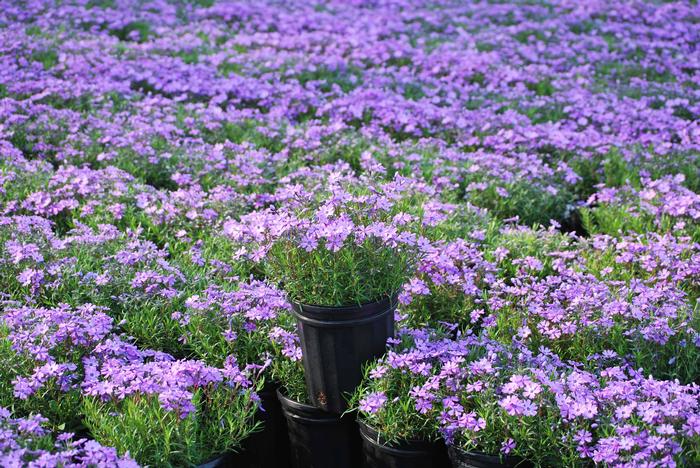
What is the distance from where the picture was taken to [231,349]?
146 inches

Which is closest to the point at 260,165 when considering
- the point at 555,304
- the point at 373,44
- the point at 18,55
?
the point at 555,304

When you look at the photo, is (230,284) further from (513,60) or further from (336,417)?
(513,60)

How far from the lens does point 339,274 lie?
315 cm

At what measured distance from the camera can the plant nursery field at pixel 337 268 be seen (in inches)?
119

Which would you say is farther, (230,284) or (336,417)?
(230,284)

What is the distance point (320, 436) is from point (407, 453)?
52 cm

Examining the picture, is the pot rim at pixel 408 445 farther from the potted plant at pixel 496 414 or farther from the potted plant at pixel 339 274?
the potted plant at pixel 339 274

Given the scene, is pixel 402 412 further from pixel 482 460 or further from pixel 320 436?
pixel 320 436

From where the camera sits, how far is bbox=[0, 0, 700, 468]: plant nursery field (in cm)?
301

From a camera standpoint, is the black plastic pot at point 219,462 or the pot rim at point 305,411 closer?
the black plastic pot at point 219,462

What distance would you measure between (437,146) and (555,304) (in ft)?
11.2

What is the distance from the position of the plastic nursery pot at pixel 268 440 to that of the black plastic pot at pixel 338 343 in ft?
0.97

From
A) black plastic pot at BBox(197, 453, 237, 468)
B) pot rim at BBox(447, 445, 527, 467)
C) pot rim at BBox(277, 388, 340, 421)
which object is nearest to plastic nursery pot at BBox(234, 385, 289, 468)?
pot rim at BBox(277, 388, 340, 421)

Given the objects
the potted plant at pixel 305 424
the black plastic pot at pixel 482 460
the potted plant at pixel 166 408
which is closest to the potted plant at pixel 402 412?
the black plastic pot at pixel 482 460
